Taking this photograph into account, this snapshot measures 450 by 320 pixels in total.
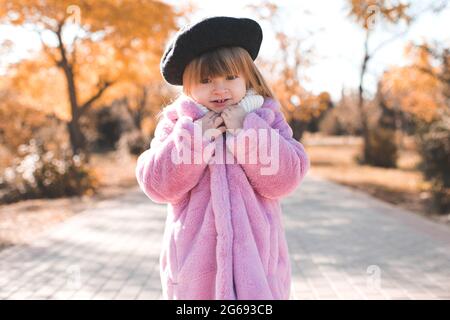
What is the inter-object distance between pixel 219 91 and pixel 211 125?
0.45ft

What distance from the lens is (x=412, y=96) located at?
2266cm

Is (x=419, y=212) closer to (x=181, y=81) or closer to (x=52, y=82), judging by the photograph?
(x=181, y=81)

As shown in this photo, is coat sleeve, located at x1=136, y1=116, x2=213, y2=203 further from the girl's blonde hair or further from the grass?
the grass

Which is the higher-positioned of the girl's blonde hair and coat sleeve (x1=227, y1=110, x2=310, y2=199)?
the girl's blonde hair

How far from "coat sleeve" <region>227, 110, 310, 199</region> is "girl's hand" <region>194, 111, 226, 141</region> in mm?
66

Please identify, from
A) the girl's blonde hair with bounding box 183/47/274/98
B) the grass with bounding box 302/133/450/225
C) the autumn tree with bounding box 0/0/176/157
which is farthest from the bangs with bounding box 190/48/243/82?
the autumn tree with bounding box 0/0/176/157

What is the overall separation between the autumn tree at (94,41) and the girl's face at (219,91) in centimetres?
1013

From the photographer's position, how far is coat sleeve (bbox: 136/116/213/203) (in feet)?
6.24
